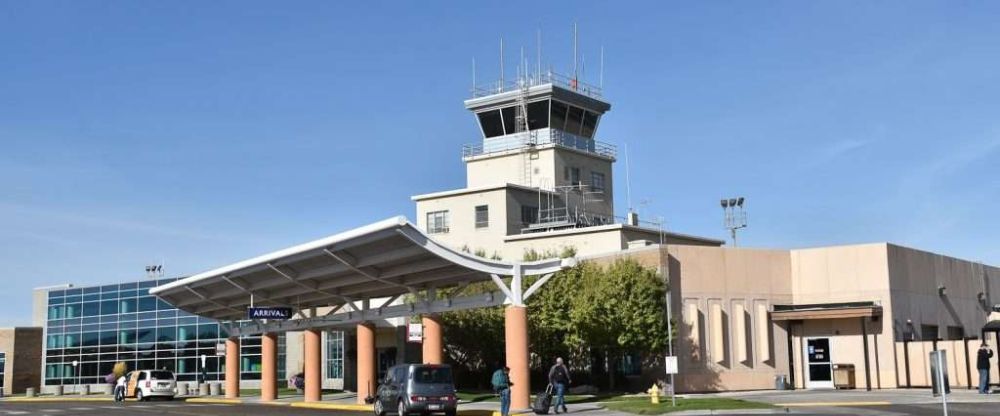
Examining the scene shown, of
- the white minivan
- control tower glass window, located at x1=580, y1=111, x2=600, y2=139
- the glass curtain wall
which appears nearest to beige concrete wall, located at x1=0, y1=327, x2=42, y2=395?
the glass curtain wall

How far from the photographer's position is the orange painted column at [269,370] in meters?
51.0

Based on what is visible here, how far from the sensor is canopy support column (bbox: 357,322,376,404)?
42156 millimetres

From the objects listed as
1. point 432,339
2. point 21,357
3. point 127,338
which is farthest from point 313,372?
point 21,357

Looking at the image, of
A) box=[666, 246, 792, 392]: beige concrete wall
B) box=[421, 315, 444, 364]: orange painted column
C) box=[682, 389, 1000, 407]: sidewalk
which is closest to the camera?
box=[682, 389, 1000, 407]: sidewalk

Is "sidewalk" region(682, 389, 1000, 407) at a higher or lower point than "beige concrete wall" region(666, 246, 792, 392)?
lower

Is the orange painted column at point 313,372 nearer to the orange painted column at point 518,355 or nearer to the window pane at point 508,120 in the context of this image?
the orange painted column at point 518,355

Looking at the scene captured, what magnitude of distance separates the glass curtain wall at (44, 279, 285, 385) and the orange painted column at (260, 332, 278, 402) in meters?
24.1

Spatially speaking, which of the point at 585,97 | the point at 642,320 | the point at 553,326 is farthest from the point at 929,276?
the point at 585,97

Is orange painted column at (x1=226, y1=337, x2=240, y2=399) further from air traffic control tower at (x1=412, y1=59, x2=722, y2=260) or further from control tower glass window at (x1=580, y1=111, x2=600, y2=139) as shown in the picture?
control tower glass window at (x1=580, y1=111, x2=600, y2=139)

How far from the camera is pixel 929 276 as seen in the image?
46.9 metres

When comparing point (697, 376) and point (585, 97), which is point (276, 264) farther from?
point (585, 97)

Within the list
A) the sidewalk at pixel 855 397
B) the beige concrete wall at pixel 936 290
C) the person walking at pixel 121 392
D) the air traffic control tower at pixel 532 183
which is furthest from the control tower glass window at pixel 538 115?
the sidewalk at pixel 855 397

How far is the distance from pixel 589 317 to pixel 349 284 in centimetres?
927

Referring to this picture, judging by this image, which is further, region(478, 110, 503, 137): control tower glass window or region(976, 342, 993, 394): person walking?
region(478, 110, 503, 137): control tower glass window
